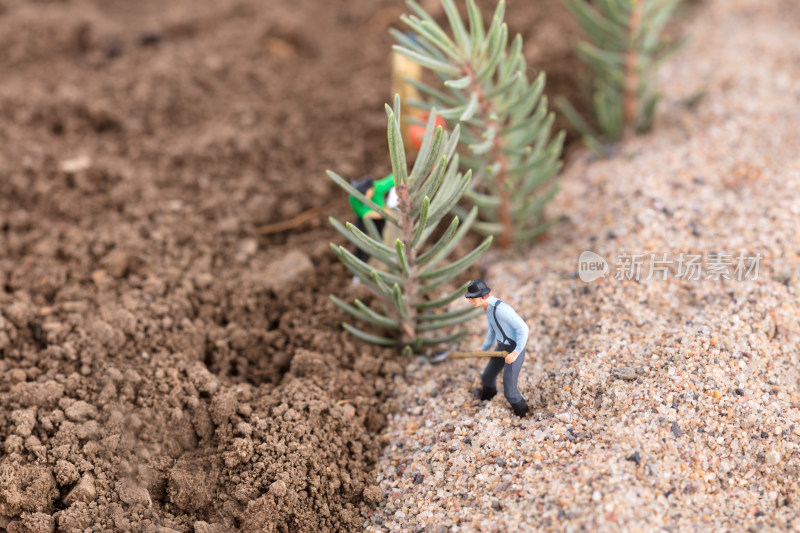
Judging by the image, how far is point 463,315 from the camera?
9.57ft

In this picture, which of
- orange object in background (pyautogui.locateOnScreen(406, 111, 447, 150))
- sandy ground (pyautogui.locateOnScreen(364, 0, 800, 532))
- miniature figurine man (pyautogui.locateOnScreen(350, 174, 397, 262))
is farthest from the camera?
orange object in background (pyautogui.locateOnScreen(406, 111, 447, 150))

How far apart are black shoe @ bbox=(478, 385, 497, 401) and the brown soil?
0.40m

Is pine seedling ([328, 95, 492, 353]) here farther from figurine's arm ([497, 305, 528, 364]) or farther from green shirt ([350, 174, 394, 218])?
figurine's arm ([497, 305, 528, 364])

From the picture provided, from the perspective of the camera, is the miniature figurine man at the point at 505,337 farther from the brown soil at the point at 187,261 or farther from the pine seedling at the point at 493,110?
the pine seedling at the point at 493,110

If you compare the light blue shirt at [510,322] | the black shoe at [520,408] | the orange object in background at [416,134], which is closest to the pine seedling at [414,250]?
the light blue shirt at [510,322]

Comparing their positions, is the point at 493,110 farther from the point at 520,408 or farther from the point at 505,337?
the point at 520,408

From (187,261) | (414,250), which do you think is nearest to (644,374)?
(414,250)

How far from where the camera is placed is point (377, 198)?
289cm

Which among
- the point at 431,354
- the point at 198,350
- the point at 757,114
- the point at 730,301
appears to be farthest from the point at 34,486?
the point at 757,114

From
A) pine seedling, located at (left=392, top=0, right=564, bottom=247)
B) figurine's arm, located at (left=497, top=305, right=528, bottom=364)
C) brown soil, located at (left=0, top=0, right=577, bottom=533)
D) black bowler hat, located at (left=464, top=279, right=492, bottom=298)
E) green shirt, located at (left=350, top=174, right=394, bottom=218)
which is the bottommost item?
brown soil, located at (left=0, top=0, right=577, bottom=533)

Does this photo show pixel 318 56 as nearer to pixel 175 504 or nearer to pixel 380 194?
pixel 380 194

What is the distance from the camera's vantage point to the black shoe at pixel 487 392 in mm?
2693

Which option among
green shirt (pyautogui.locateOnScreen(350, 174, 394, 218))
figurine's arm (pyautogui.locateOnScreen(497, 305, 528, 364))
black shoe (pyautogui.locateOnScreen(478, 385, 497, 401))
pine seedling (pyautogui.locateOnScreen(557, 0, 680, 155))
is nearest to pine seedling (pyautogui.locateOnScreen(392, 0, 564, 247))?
green shirt (pyautogui.locateOnScreen(350, 174, 394, 218))

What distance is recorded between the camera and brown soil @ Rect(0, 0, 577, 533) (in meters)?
2.51
